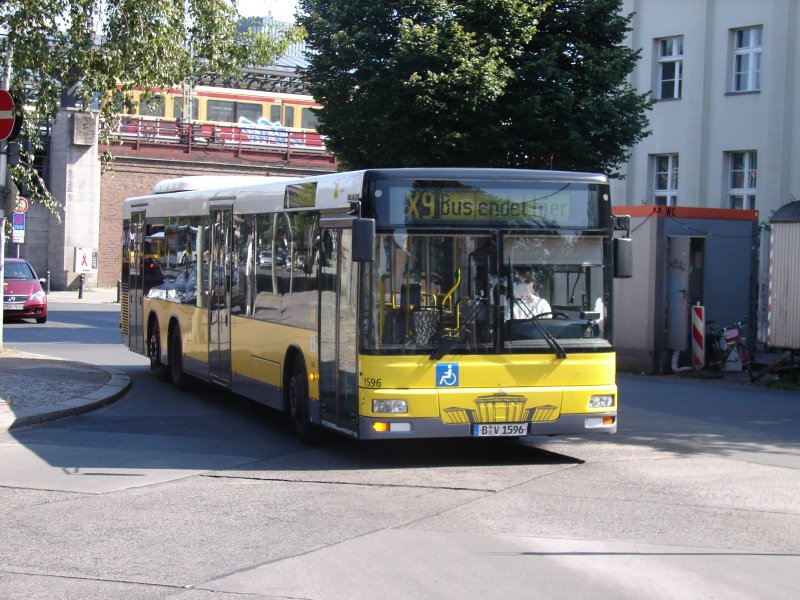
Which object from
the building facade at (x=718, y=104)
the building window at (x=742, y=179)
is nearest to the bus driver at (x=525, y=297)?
the building facade at (x=718, y=104)

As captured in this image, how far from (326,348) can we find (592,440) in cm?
325

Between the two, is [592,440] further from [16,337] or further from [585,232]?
[16,337]

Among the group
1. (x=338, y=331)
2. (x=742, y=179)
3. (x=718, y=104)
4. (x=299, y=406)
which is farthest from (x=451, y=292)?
(x=718, y=104)

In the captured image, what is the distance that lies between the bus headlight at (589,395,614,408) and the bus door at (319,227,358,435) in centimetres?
216

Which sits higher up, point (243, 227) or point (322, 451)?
point (243, 227)

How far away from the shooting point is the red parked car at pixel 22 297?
2984 cm

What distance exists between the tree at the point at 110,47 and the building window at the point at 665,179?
20619mm

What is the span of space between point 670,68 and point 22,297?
19.7 m

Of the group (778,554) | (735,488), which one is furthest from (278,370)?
(778,554)

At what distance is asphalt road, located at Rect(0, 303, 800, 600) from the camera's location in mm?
6621

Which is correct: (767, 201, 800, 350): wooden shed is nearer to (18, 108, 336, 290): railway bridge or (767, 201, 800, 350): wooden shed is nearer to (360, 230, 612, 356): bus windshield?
(360, 230, 612, 356): bus windshield

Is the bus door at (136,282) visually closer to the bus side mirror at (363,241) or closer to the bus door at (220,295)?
the bus door at (220,295)

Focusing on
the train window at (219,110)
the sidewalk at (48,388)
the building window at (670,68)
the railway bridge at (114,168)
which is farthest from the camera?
the train window at (219,110)

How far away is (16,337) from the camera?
2566 cm
